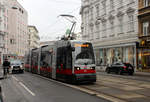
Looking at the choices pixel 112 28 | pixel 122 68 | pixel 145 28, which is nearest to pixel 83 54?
pixel 122 68

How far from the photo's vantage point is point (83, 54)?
43.9 feet

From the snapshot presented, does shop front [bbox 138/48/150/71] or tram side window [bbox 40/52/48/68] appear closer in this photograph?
tram side window [bbox 40/52/48/68]

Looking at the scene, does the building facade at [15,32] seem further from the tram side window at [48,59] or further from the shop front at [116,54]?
the tram side window at [48,59]

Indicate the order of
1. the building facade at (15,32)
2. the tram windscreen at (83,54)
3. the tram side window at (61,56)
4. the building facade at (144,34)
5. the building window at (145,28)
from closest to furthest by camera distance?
1. the tram windscreen at (83,54)
2. the tram side window at (61,56)
3. the building facade at (144,34)
4. the building window at (145,28)
5. the building facade at (15,32)

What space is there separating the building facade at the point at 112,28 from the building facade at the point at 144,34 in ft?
2.67

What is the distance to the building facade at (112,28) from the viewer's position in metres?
29.3

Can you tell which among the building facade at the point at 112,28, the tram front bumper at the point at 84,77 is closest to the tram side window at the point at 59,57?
the tram front bumper at the point at 84,77

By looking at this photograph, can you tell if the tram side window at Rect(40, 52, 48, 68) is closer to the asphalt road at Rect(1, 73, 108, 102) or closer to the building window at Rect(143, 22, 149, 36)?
the asphalt road at Rect(1, 73, 108, 102)

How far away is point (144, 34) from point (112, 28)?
24.6ft

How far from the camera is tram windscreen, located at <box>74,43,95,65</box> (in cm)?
1316

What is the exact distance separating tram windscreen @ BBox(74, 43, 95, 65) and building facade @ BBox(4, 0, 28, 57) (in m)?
55.3

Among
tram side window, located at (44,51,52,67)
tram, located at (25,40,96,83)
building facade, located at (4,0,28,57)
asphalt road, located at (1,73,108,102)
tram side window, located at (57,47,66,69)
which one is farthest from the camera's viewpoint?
building facade, located at (4,0,28,57)

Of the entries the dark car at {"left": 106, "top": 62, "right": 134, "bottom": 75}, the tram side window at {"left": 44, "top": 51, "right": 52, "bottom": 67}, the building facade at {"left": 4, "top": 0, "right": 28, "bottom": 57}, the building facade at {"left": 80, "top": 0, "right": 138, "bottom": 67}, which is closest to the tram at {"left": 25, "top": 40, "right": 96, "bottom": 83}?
the tram side window at {"left": 44, "top": 51, "right": 52, "bottom": 67}

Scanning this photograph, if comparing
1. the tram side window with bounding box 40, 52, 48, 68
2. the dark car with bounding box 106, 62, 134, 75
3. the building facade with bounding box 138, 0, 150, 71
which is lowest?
the dark car with bounding box 106, 62, 134, 75
